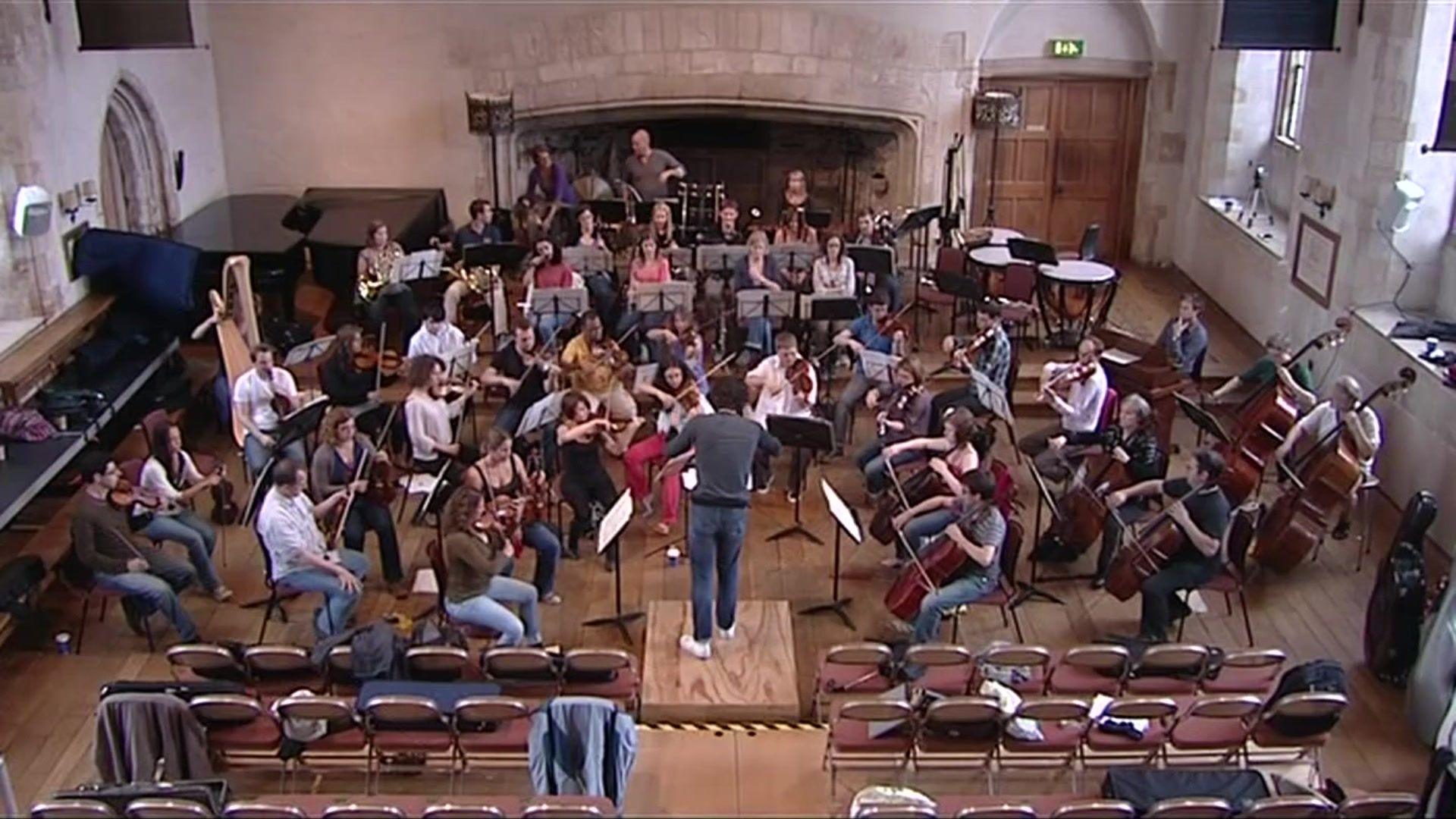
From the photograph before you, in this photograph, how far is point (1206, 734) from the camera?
7.74 m

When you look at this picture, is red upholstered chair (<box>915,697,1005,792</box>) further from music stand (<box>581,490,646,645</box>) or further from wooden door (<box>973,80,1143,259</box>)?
wooden door (<box>973,80,1143,259</box>)

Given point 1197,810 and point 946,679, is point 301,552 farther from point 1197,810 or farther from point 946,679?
point 1197,810

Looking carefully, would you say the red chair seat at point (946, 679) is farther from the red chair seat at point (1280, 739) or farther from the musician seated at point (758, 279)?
the musician seated at point (758, 279)

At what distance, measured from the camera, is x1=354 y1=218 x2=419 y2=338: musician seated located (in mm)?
12500

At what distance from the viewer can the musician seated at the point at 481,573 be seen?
8.23 meters

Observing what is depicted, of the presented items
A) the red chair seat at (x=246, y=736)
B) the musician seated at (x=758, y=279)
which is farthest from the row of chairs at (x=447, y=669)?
the musician seated at (x=758, y=279)

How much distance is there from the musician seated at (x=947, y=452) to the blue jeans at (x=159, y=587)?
4548mm

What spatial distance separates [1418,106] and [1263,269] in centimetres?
282

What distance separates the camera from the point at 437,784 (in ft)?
26.1

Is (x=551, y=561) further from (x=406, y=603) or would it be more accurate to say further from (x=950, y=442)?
(x=950, y=442)

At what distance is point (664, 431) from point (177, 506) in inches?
126

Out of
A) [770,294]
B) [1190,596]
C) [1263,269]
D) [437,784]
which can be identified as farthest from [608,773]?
[1263,269]

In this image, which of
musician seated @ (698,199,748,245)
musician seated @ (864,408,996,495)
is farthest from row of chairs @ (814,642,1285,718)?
musician seated @ (698,199,748,245)

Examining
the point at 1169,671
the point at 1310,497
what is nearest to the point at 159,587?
the point at 1169,671
